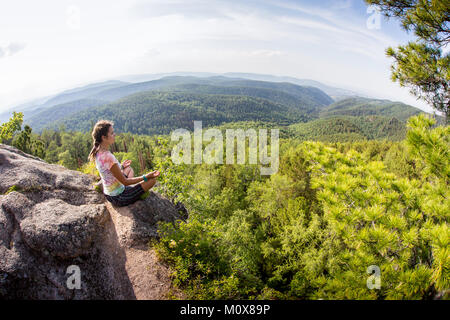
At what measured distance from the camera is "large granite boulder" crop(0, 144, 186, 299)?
4465 millimetres

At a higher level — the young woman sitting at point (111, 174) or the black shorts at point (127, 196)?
the young woman sitting at point (111, 174)

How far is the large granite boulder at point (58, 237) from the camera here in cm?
446

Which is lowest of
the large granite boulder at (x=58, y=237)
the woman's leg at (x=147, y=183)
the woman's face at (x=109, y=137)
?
the large granite boulder at (x=58, y=237)

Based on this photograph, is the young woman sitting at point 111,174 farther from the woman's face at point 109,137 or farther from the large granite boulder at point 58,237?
the large granite boulder at point 58,237

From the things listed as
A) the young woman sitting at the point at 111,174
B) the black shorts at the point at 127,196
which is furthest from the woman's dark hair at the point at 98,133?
the black shorts at the point at 127,196

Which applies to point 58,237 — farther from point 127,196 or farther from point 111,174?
point 127,196

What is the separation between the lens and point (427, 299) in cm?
425

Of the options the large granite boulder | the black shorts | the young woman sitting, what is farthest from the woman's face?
the large granite boulder

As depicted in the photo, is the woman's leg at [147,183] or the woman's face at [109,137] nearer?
the woman's face at [109,137]

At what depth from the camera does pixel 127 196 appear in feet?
23.2

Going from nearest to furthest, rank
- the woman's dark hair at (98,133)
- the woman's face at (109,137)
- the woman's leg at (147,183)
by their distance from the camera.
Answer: the woman's dark hair at (98,133) < the woman's face at (109,137) < the woman's leg at (147,183)

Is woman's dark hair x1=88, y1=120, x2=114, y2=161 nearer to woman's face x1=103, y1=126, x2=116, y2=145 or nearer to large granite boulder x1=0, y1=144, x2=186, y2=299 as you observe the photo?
woman's face x1=103, y1=126, x2=116, y2=145

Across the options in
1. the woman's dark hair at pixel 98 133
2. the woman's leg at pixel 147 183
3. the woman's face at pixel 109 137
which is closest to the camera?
the woman's dark hair at pixel 98 133
